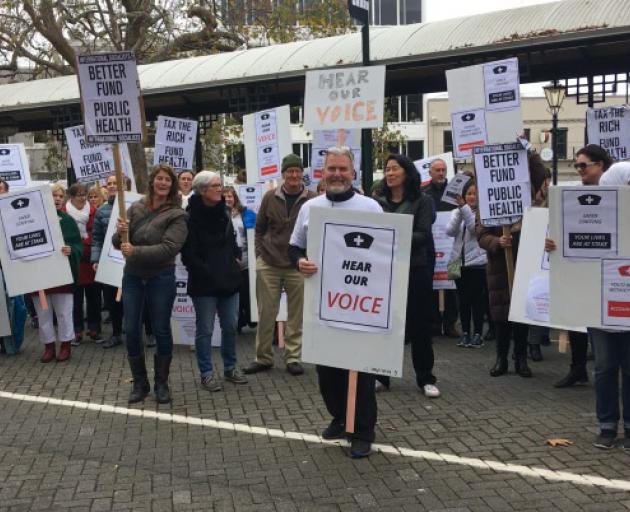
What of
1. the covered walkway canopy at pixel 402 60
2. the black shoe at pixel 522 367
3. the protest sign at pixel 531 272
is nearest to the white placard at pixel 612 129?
the covered walkway canopy at pixel 402 60

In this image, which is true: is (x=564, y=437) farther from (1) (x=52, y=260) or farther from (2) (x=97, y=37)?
(2) (x=97, y=37)

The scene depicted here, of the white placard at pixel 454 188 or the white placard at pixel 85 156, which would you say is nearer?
the white placard at pixel 454 188

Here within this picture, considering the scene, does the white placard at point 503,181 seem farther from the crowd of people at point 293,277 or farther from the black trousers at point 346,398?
the black trousers at point 346,398

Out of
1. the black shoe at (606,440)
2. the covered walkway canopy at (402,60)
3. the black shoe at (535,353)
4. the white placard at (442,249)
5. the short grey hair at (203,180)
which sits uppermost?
the covered walkway canopy at (402,60)

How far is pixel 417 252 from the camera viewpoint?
665 cm

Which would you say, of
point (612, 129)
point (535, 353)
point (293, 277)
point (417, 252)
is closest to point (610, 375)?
point (417, 252)

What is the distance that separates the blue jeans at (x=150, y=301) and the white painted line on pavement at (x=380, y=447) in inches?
25.3

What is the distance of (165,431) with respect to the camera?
603cm

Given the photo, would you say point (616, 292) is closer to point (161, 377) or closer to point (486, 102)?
point (486, 102)

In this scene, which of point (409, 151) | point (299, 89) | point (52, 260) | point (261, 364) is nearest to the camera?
point (261, 364)

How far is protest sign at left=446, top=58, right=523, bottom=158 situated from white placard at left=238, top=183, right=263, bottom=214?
2592 mm

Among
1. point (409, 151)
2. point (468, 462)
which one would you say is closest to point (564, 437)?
point (468, 462)

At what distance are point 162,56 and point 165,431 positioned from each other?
21.4 metres

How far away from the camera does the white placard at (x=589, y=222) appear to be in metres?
5.36
